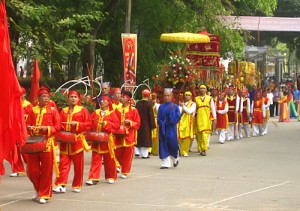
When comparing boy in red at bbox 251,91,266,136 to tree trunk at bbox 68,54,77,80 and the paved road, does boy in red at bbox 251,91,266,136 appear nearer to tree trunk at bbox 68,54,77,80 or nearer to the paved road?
tree trunk at bbox 68,54,77,80

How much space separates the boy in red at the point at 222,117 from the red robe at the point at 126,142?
9.56 meters

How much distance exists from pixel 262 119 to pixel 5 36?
19.7 metres

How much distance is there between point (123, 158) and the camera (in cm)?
1575

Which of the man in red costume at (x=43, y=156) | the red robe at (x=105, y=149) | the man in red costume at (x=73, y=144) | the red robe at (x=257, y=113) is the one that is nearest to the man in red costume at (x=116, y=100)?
the red robe at (x=105, y=149)

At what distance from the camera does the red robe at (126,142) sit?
618 inches

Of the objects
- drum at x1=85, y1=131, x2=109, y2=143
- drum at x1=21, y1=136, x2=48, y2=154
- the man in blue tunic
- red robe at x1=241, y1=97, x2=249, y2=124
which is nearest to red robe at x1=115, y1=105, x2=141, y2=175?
drum at x1=85, y1=131, x2=109, y2=143

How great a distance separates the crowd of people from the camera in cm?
1226

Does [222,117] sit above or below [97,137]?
below

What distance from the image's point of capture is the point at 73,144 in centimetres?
1324

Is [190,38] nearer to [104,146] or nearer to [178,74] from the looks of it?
[178,74]

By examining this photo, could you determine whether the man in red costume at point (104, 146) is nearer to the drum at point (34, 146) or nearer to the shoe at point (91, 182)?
the shoe at point (91, 182)

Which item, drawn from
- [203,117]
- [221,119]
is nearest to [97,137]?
[203,117]

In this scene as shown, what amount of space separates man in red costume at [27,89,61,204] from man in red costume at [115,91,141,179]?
3448 millimetres

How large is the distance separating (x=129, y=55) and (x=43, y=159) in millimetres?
11448
